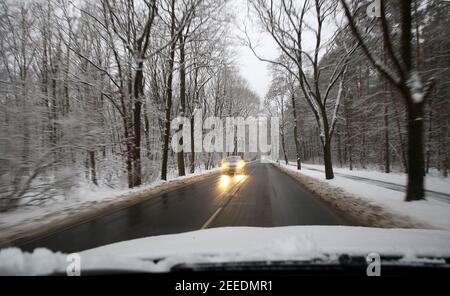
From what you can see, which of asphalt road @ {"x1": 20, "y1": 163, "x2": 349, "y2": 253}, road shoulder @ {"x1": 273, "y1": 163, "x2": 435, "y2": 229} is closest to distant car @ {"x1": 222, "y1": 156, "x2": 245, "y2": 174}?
road shoulder @ {"x1": 273, "y1": 163, "x2": 435, "y2": 229}

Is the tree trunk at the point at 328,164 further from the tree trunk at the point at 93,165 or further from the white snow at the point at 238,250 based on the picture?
the white snow at the point at 238,250

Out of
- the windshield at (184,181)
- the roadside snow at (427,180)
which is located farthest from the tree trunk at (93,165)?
the roadside snow at (427,180)

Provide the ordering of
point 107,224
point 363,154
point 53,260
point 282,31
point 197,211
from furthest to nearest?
point 363,154 < point 282,31 < point 197,211 < point 107,224 < point 53,260

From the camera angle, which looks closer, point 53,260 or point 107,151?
point 53,260

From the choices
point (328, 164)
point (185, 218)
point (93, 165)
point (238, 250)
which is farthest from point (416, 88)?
point (93, 165)

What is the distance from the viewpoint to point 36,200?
10.7 meters

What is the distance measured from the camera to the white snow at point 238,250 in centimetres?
305

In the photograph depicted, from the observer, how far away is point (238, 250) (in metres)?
3.29

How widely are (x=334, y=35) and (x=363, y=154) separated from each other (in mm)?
26108

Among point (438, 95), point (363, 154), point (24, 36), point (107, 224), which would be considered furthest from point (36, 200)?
point (363, 154)

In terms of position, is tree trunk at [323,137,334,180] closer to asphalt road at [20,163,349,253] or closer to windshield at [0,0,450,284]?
windshield at [0,0,450,284]

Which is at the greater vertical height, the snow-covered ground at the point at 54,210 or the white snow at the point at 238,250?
the white snow at the point at 238,250
